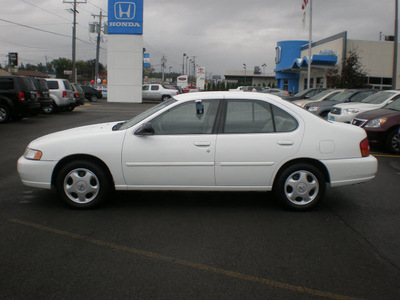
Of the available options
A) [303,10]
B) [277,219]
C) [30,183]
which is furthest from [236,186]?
[303,10]

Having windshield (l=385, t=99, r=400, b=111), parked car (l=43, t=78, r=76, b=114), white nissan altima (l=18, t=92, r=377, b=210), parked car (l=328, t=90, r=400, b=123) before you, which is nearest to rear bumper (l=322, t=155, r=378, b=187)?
white nissan altima (l=18, t=92, r=377, b=210)

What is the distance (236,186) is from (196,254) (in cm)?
152

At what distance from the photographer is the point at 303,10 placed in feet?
101

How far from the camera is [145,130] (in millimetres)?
5230

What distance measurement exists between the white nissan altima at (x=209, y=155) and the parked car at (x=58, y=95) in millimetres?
16949

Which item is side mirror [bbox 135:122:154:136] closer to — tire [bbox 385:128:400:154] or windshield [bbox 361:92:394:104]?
tire [bbox 385:128:400:154]

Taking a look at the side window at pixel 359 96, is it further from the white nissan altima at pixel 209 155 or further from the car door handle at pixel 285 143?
the car door handle at pixel 285 143

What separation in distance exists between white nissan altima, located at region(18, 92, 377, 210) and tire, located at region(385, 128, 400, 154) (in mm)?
5586

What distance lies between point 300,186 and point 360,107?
8643 mm

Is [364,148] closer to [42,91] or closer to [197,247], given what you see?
[197,247]

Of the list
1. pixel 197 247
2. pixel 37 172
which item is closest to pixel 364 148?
pixel 197 247

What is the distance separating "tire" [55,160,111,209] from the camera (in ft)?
17.4

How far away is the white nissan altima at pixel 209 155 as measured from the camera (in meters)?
5.26

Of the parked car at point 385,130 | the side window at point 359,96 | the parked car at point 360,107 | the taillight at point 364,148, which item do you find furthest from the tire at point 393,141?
the side window at point 359,96
